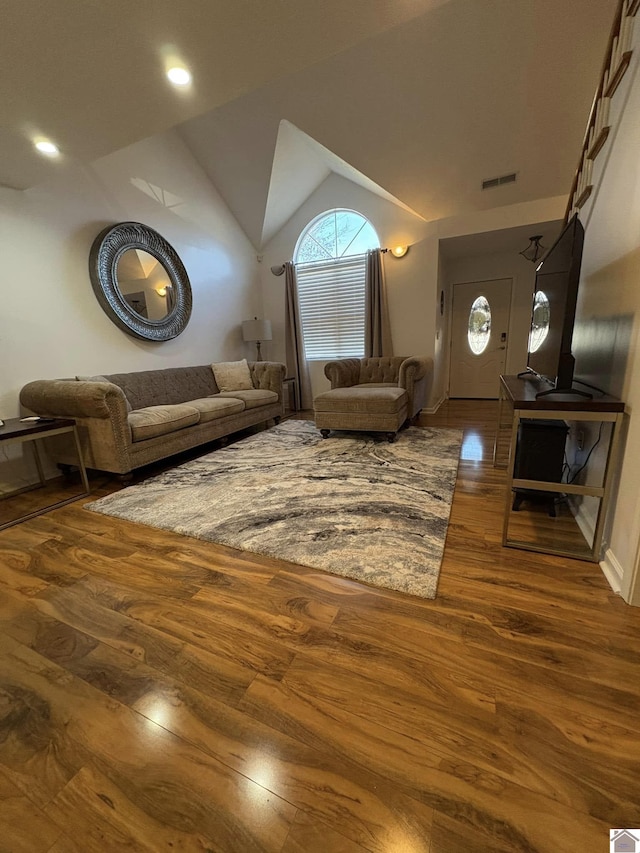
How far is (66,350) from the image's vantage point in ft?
9.32

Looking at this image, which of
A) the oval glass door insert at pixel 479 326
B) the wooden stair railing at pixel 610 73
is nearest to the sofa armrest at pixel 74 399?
the wooden stair railing at pixel 610 73

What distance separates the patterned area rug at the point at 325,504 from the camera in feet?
5.04

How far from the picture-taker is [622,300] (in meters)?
1.37

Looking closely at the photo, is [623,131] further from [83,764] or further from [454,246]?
[454,246]

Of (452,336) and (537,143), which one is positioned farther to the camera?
(452,336)

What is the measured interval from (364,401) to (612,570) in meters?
2.13

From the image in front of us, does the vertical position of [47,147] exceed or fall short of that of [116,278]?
it exceeds it

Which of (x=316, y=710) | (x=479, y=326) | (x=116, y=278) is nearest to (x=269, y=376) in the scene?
(x=116, y=278)

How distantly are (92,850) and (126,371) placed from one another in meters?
3.34

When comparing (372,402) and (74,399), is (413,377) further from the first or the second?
(74,399)

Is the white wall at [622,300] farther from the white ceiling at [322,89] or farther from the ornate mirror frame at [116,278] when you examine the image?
the ornate mirror frame at [116,278]

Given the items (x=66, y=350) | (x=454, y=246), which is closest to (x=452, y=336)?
(x=454, y=246)

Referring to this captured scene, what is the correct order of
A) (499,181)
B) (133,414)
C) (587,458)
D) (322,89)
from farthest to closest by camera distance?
1. (499,181)
2. (322,89)
3. (133,414)
4. (587,458)

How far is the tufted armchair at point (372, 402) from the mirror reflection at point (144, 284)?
194cm
